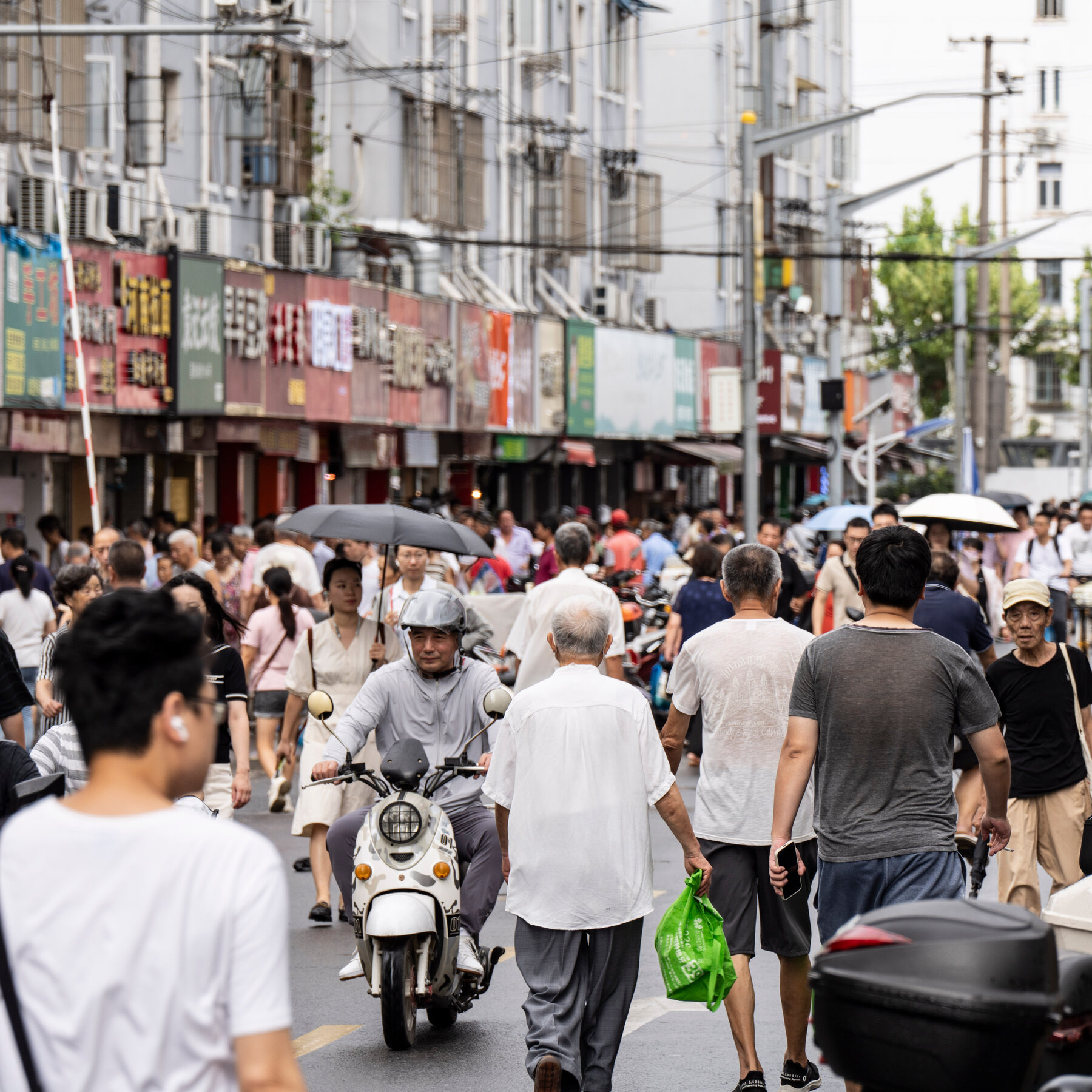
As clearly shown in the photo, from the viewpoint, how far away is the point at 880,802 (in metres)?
6.10

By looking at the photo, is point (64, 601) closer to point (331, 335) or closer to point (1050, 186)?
point (331, 335)

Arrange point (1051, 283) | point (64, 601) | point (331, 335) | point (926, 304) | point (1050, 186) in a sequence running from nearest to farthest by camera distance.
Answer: point (64, 601)
point (331, 335)
point (926, 304)
point (1050, 186)
point (1051, 283)

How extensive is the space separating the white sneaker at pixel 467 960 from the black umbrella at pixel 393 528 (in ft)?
12.0

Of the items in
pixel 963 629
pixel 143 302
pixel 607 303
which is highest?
pixel 607 303

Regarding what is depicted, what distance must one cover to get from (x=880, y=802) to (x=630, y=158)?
36116 millimetres

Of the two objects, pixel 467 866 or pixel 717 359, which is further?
pixel 717 359

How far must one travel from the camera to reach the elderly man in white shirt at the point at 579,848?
20.2 feet

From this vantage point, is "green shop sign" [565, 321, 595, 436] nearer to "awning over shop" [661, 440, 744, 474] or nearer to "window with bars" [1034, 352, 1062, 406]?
"awning over shop" [661, 440, 744, 474]

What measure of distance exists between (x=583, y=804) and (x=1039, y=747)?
2922 mm

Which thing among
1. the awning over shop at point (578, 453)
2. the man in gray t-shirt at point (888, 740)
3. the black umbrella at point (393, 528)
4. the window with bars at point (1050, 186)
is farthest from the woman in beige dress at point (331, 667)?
the window with bars at point (1050, 186)

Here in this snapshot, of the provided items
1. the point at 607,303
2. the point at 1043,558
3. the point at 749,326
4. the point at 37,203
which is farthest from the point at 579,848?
the point at 607,303

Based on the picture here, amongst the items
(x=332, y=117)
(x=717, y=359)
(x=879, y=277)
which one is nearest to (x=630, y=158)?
(x=717, y=359)

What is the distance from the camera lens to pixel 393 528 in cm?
1127

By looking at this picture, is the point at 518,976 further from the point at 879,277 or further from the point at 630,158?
the point at 879,277
